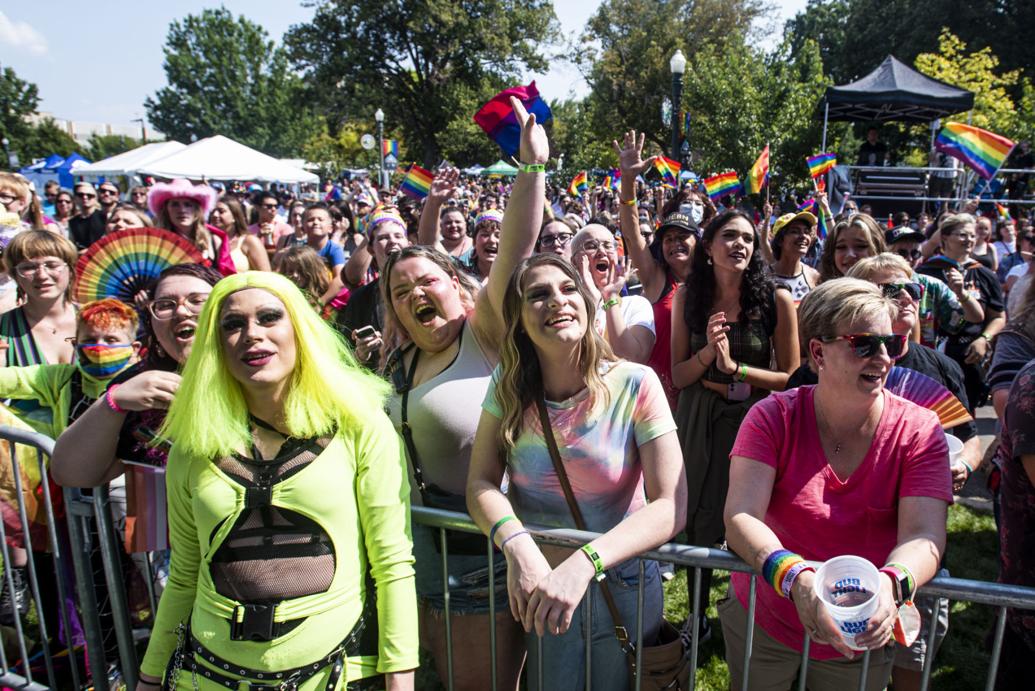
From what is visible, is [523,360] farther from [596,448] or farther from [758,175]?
[758,175]

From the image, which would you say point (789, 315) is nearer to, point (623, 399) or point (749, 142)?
point (623, 399)

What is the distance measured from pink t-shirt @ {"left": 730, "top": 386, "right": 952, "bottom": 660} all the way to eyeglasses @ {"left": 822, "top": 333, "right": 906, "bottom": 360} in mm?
178

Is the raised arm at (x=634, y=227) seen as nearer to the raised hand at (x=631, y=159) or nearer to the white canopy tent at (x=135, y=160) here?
the raised hand at (x=631, y=159)

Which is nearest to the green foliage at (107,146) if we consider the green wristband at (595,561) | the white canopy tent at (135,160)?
the white canopy tent at (135,160)

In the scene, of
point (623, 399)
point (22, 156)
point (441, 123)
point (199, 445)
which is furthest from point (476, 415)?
point (22, 156)

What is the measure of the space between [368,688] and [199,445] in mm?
824

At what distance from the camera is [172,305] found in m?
2.26

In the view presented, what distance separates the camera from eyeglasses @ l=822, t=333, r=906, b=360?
1.86 meters

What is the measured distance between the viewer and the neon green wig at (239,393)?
5.86 ft

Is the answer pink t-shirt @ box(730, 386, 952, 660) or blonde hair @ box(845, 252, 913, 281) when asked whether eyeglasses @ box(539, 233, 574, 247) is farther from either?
pink t-shirt @ box(730, 386, 952, 660)

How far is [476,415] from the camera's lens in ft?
7.49

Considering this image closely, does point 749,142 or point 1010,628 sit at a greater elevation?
point 749,142

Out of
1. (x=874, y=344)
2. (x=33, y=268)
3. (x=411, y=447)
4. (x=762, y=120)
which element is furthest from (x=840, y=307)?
(x=762, y=120)

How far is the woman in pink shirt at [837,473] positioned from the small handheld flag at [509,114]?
145 cm
